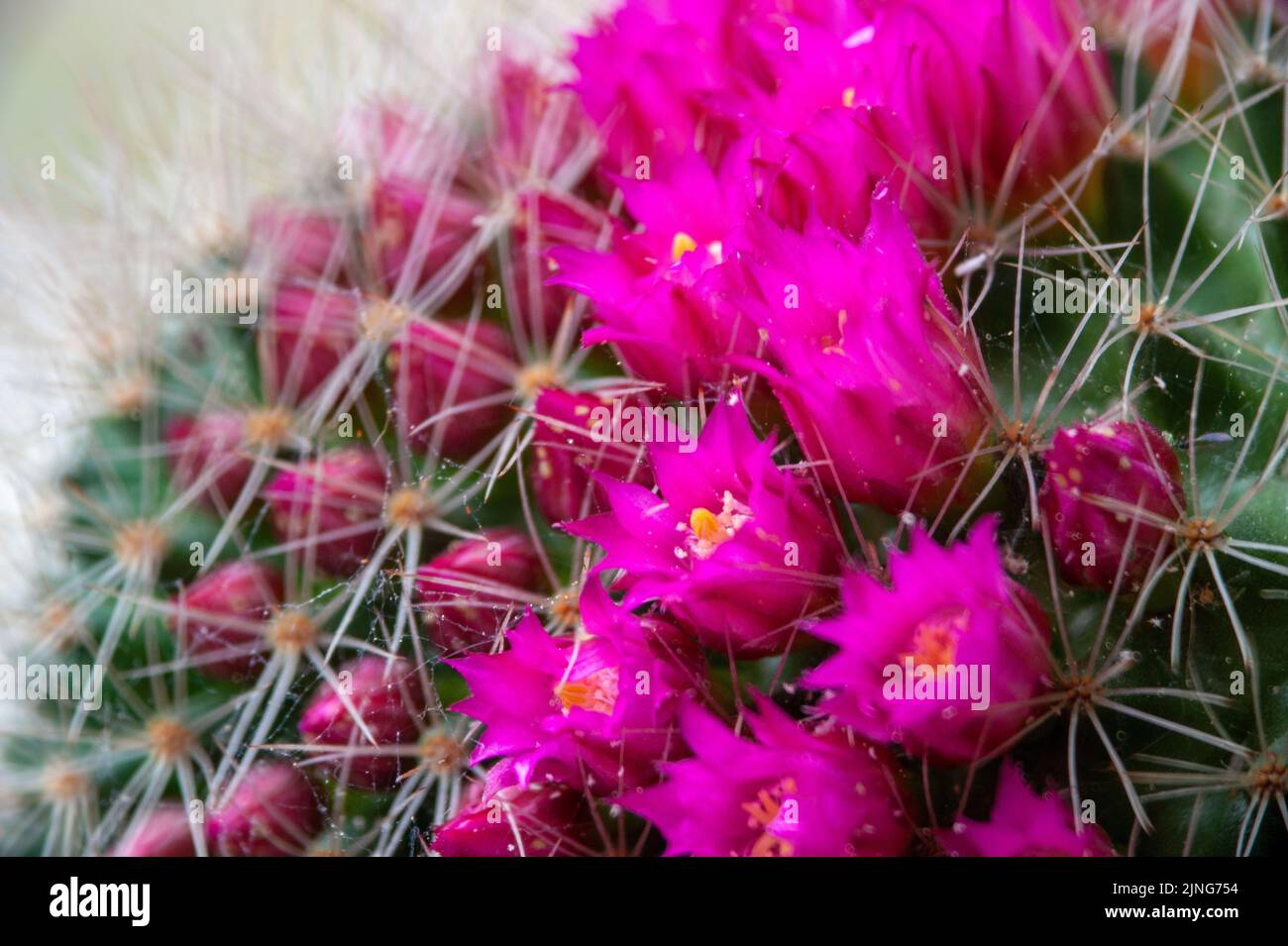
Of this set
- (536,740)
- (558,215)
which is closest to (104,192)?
(558,215)

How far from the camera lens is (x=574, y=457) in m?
0.62

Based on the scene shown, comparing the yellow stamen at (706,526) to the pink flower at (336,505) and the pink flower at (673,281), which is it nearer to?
the pink flower at (673,281)

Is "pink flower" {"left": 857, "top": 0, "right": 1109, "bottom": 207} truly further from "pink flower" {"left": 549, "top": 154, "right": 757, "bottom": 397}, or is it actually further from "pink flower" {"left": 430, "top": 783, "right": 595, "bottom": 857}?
"pink flower" {"left": 430, "top": 783, "right": 595, "bottom": 857}

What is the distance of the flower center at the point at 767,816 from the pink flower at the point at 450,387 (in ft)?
0.94

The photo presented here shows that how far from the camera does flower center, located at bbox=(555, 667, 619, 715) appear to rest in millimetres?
527

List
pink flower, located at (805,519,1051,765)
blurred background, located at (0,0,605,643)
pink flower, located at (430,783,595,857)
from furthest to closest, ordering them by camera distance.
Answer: blurred background, located at (0,0,605,643), pink flower, located at (430,783,595,857), pink flower, located at (805,519,1051,765)

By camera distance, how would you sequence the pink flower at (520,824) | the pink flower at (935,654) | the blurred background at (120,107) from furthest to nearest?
1. the blurred background at (120,107)
2. the pink flower at (520,824)
3. the pink flower at (935,654)

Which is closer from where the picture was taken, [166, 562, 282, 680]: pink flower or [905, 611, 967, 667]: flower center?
[905, 611, 967, 667]: flower center

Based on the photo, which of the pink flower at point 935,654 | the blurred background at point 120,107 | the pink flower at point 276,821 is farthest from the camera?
the blurred background at point 120,107

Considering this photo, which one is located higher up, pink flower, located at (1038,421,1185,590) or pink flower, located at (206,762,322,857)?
pink flower, located at (1038,421,1185,590)

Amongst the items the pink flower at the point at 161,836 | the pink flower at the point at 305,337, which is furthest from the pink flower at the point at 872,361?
the pink flower at the point at 161,836

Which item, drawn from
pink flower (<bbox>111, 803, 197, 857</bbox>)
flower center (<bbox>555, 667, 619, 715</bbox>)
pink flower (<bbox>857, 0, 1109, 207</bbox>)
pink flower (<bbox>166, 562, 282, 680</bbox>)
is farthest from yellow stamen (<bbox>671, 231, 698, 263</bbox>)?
pink flower (<bbox>111, 803, 197, 857</bbox>)

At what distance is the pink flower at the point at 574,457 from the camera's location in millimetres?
599
